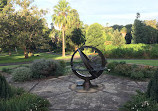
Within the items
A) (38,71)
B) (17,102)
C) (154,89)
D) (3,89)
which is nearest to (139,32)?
(38,71)

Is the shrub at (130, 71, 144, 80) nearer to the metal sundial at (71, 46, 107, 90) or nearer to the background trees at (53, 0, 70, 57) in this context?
the metal sundial at (71, 46, 107, 90)

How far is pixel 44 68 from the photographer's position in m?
10.1

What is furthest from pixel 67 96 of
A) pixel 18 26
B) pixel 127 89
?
pixel 18 26

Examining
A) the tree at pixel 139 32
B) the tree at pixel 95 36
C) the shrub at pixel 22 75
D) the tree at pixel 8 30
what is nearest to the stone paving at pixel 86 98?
the shrub at pixel 22 75

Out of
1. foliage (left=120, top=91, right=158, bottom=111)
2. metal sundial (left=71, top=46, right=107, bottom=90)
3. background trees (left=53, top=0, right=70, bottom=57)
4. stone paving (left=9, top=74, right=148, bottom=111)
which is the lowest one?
stone paving (left=9, top=74, right=148, bottom=111)

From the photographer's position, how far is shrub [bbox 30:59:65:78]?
10211 mm

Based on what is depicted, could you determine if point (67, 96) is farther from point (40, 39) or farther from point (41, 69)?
point (40, 39)

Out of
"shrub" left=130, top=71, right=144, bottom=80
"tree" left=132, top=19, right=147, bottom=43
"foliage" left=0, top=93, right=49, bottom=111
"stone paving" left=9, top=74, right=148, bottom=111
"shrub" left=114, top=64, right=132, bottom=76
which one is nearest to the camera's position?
"foliage" left=0, top=93, right=49, bottom=111

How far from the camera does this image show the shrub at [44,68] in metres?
10.2

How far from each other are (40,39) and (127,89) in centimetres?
2215

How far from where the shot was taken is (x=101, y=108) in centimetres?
527

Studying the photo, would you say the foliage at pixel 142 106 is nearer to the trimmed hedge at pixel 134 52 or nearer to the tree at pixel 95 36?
the trimmed hedge at pixel 134 52

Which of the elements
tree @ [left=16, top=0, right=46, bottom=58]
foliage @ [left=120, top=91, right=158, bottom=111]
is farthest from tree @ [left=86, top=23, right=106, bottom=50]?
foliage @ [left=120, top=91, right=158, bottom=111]

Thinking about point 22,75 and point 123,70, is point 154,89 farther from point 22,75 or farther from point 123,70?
point 22,75
